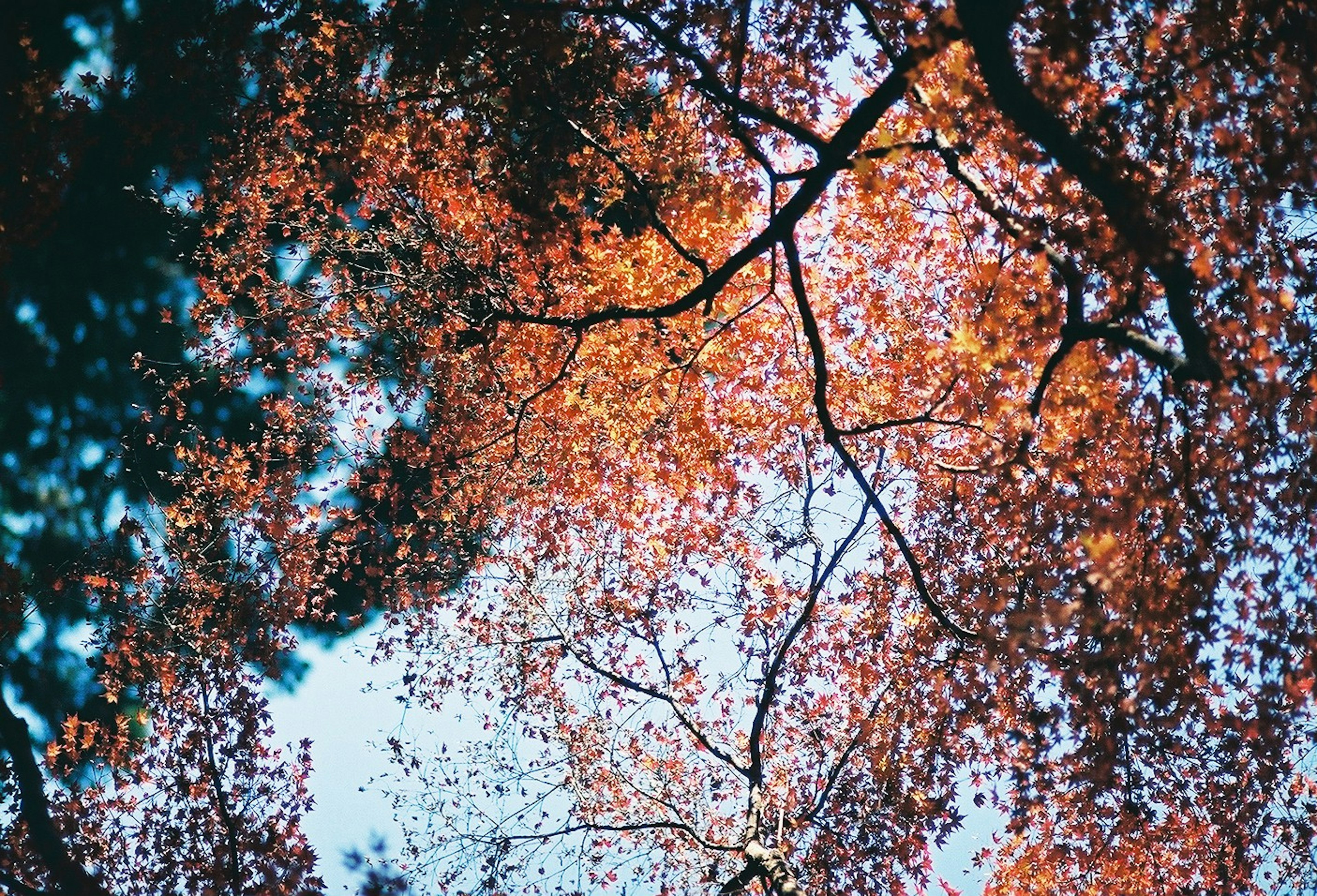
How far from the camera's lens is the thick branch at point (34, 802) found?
8961mm

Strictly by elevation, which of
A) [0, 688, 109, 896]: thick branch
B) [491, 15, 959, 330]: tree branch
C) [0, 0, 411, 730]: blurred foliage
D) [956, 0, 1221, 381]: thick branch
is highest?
[0, 0, 411, 730]: blurred foliage

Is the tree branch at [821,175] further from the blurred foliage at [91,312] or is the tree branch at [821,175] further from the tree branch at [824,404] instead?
the blurred foliage at [91,312]

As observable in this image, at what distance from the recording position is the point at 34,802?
9.56 m

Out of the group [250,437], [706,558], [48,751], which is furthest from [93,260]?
[706,558]

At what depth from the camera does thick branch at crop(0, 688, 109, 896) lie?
353 inches

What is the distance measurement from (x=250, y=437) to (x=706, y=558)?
645 cm

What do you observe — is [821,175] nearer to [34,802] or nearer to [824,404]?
[824,404]

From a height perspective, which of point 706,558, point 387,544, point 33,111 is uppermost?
point 33,111

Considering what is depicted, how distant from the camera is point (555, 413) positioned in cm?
1155

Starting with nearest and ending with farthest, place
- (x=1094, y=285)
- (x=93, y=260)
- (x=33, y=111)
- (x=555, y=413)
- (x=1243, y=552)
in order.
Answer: (x=1243, y=552), (x=1094, y=285), (x=33, y=111), (x=555, y=413), (x=93, y=260)

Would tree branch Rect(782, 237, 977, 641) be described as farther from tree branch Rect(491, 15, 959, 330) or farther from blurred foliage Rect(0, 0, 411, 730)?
blurred foliage Rect(0, 0, 411, 730)

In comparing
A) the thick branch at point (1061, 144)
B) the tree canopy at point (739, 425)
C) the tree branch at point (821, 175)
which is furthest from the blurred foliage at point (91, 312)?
the thick branch at point (1061, 144)

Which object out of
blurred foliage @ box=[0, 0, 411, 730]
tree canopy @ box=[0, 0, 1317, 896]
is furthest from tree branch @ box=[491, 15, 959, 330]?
blurred foliage @ box=[0, 0, 411, 730]

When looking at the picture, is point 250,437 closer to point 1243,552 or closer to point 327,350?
point 327,350
